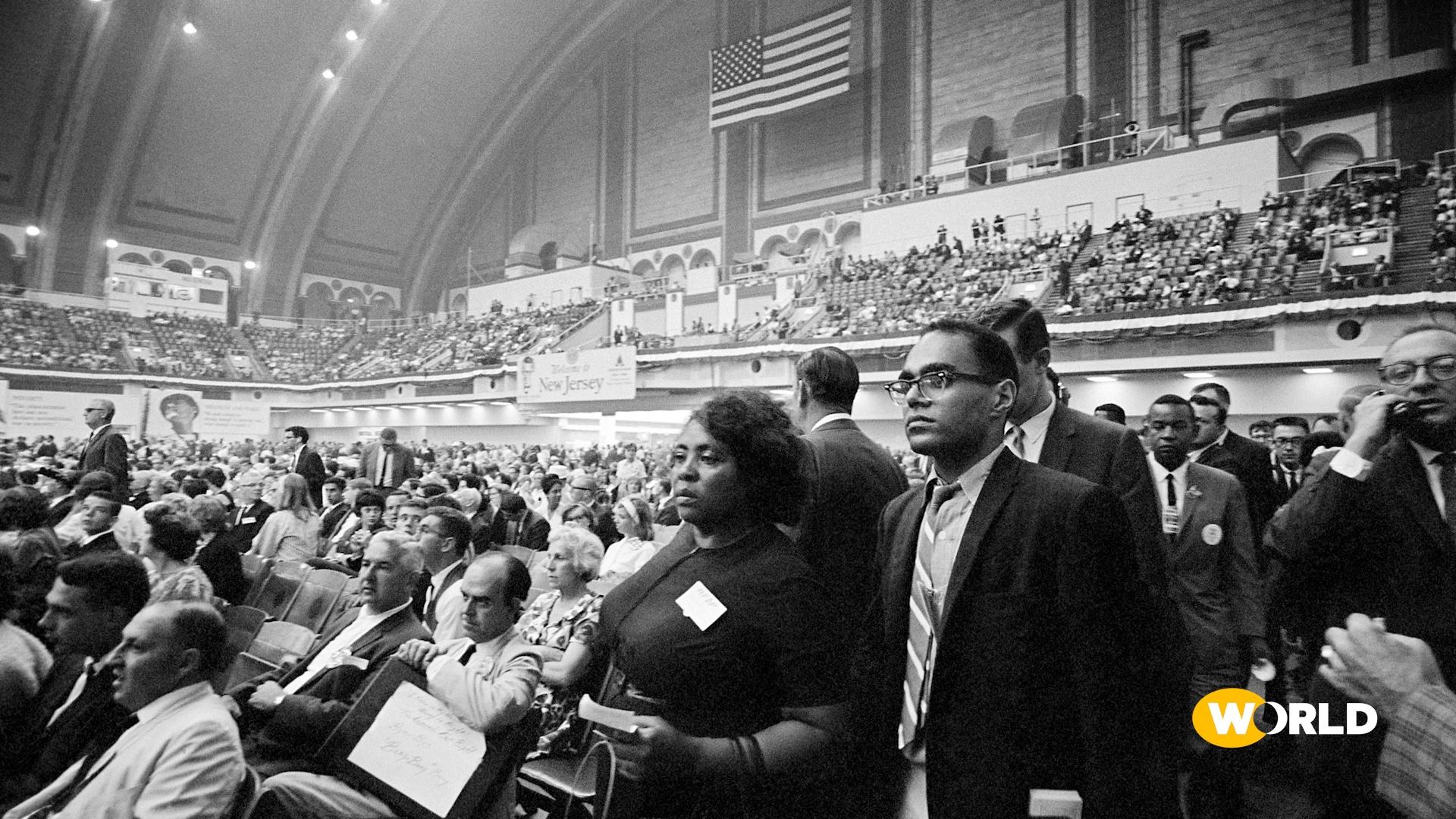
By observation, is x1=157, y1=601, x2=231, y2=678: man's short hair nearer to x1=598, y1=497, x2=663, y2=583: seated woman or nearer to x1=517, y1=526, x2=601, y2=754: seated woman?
x1=517, y1=526, x2=601, y2=754: seated woman

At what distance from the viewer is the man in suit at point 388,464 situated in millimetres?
9508

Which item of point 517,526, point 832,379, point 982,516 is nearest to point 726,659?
point 982,516

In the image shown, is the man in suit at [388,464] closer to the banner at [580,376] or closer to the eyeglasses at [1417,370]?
the banner at [580,376]

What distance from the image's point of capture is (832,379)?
255 cm

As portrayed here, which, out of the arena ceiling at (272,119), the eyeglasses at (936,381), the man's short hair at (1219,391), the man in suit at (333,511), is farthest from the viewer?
the arena ceiling at (272,119)

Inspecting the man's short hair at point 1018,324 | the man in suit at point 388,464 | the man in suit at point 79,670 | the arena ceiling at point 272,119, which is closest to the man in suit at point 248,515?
the man in suit at point 388,464

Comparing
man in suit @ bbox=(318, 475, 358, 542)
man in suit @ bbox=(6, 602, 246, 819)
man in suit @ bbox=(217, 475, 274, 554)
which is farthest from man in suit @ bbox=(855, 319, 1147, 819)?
man in suit @ bbox=(318, 475, 358, 542)

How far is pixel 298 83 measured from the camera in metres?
33.6

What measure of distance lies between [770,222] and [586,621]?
90.3ft

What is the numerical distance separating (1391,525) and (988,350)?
94 centimetres

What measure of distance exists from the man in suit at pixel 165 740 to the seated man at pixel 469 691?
0.19m

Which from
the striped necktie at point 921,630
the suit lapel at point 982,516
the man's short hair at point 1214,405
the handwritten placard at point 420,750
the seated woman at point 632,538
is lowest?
the handwritten placard at point 420,750

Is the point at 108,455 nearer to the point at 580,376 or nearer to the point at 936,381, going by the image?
the point at 936,381

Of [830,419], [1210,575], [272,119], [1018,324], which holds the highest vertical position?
[272,119]
